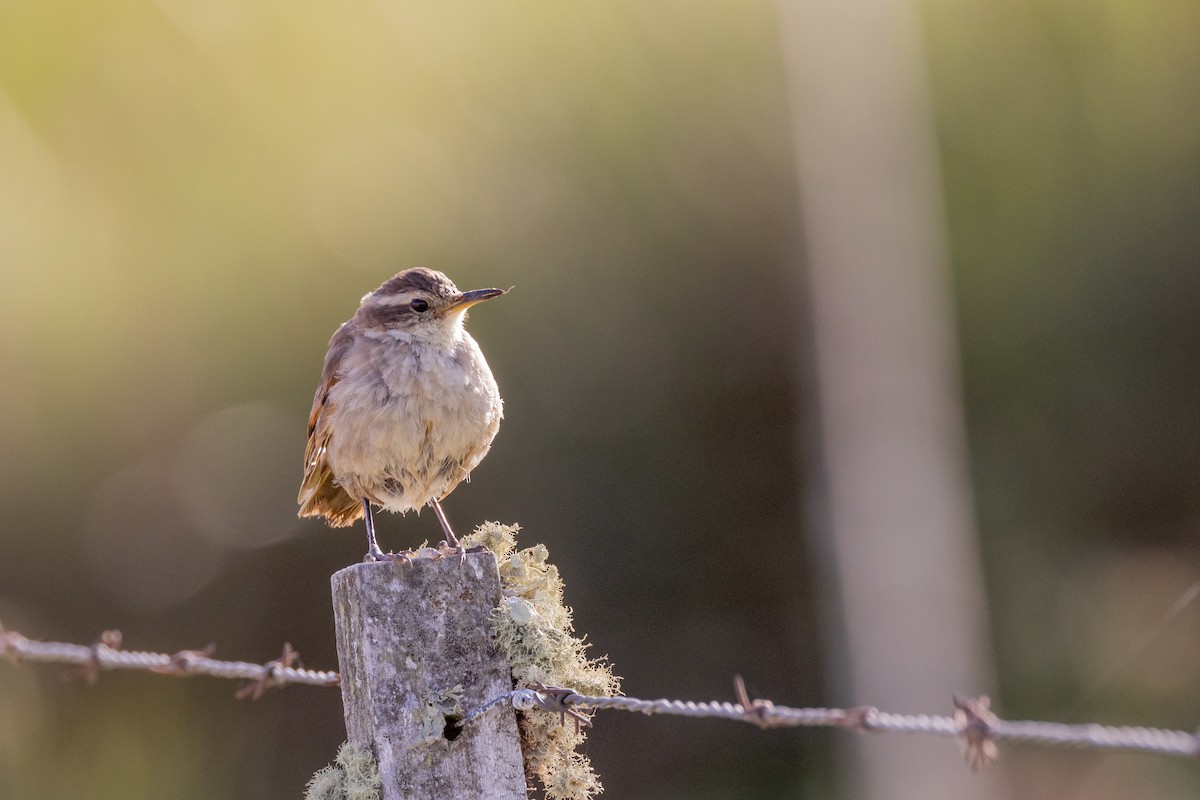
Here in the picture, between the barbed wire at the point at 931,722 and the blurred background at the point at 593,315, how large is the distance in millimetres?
5638

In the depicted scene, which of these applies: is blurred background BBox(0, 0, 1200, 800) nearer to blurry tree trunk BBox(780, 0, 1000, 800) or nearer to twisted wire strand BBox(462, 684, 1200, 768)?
blurry tree trunk BBox(780, 0, 1000, 800)

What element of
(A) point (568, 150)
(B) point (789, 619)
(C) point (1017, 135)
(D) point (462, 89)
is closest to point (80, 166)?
(D) point (462, 89)

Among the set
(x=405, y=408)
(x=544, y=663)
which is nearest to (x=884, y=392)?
(x=405, y=408)

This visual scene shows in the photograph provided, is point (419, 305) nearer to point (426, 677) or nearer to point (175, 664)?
point (175, 664)

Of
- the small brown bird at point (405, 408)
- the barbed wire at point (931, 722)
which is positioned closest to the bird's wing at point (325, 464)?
the small brown bird at point (405, 408)

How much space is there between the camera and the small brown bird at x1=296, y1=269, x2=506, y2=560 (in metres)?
3.85

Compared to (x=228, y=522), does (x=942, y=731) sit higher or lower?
lower

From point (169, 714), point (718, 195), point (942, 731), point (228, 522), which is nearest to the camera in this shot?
point (942, 731)

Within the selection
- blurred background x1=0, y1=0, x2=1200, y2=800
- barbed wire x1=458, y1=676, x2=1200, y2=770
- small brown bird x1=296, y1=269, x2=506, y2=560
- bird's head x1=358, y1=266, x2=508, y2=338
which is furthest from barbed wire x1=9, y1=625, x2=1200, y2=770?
blurred background x1=0, y1=0, x2=1200, y2=800

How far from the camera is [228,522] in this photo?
8273mm

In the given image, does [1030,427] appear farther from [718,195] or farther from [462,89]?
[462,89]

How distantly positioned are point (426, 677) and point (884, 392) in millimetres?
6543

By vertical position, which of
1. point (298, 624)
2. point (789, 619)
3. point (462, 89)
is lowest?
point (789, 619)

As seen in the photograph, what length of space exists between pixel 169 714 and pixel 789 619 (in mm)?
4052
